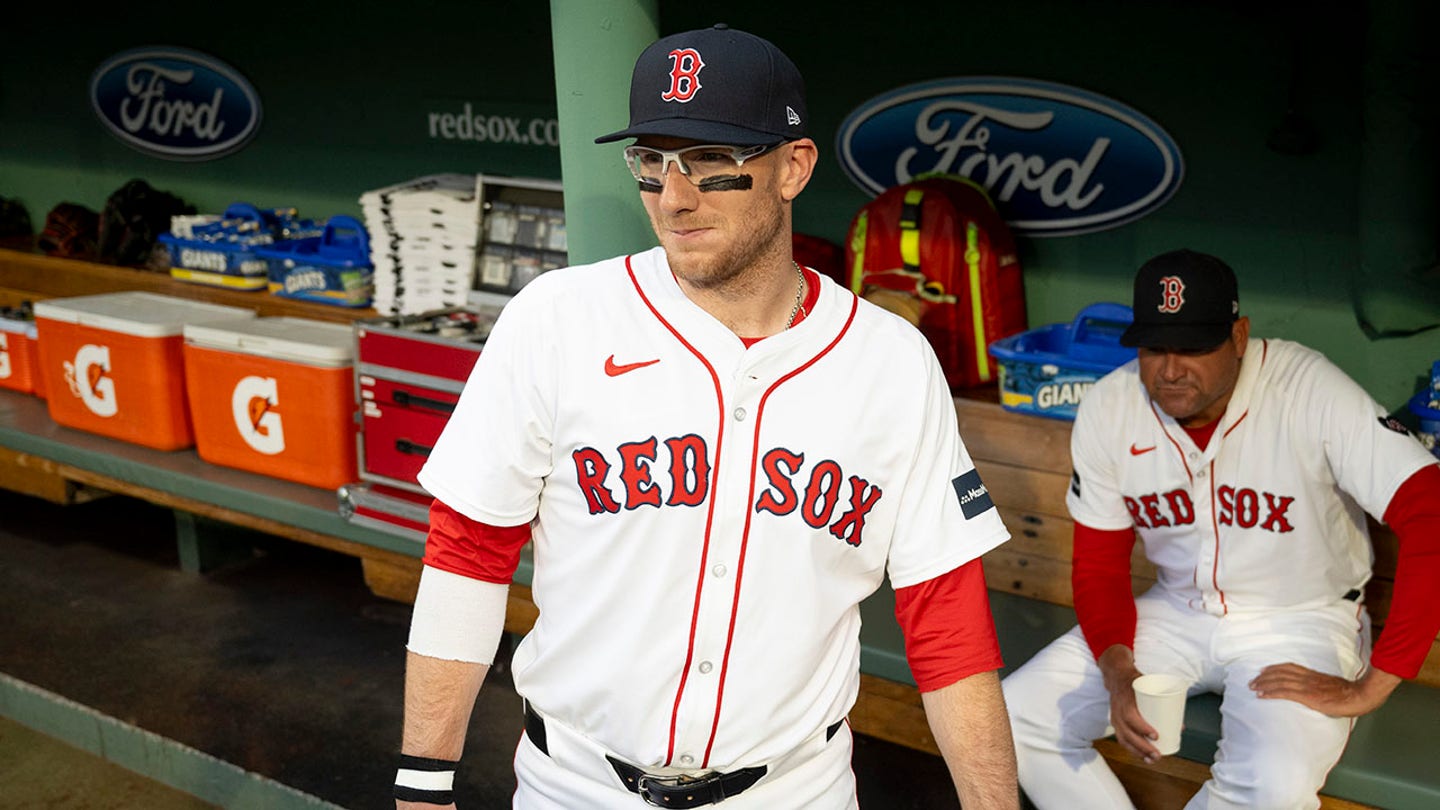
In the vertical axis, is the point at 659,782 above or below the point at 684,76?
below

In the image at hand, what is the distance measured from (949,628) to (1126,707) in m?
1.15

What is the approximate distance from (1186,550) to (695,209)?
1.88m

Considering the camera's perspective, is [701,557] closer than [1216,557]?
Yes

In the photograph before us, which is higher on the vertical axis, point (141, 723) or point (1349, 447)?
point (1349, 447)

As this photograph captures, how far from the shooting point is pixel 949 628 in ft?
6.52

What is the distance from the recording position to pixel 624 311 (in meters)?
2.02

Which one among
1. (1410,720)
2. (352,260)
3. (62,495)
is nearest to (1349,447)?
(1410,720)

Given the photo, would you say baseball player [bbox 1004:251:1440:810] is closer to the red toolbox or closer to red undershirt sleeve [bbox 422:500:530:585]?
red undershirt sleeve [bbox 422:500:530:585]

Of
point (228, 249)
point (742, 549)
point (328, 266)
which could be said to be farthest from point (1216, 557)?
point (228, 249)

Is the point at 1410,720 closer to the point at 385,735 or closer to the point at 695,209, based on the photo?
the point at 695,209

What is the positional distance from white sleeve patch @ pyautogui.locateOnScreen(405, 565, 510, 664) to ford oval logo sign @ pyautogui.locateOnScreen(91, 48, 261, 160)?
15.5ft

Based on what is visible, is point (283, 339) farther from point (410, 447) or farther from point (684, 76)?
point (684, 76)

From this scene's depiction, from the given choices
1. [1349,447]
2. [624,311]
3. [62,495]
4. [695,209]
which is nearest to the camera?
[695,209]

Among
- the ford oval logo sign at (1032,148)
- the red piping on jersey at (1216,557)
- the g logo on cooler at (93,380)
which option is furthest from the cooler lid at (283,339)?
the red piping on jersey at (1216,557)
